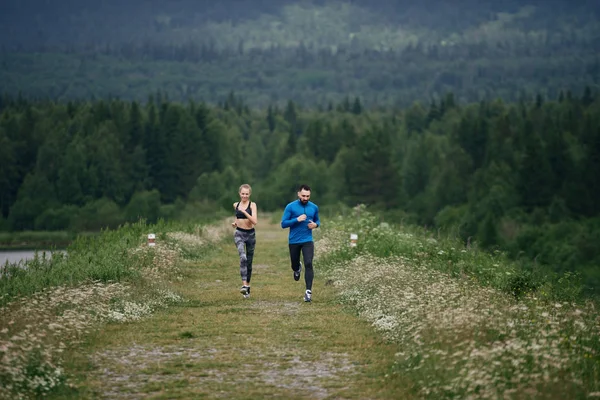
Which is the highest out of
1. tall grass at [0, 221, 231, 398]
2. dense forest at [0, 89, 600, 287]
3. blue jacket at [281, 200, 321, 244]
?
blue jacket at [281, 200, 321, 244]

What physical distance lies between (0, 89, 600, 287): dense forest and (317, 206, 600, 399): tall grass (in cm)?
7769

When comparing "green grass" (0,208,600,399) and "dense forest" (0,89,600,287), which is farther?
"dense forest" (0,89,600,287)

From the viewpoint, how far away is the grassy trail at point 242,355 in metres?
11.0

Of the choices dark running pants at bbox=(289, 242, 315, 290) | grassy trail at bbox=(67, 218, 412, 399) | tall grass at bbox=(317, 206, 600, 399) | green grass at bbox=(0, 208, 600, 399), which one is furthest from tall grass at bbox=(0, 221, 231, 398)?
tall grass at bbox=(317, 206, 600, 399)

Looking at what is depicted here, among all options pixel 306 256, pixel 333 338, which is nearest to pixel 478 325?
pixel 333 338

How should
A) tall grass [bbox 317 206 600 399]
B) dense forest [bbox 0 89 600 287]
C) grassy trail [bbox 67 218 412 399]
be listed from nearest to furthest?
tall grass [bbox 317 206 600 399] < grassy trail [bbox 67 218 412 399] < dense forest [bbox 0 89 600 287]

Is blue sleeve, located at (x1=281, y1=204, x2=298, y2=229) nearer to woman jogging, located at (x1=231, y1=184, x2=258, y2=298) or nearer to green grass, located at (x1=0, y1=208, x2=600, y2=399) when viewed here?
woman jogging, located at (x1=231, y1=184, x2=258, y2=298)

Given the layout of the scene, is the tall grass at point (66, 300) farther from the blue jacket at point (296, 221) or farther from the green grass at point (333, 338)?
the blue jacket at point (296, 221)

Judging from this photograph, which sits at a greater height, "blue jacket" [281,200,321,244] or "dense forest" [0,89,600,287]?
"blue jacket" [281,200,321,244]

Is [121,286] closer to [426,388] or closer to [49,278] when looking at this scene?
[49,278]

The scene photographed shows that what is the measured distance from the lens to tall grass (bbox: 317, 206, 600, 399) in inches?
389

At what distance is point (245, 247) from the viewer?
19.9 m

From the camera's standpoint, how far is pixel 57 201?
120562mm

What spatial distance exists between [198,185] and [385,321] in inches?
4550
